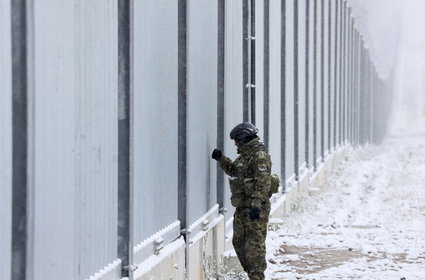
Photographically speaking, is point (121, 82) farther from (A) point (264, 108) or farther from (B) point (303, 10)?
(B) point (303, 10)

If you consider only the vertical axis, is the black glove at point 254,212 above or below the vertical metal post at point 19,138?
below

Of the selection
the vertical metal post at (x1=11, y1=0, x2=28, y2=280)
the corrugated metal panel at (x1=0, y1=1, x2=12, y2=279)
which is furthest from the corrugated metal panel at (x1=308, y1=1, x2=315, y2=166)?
the corrugated metal panel at (x1=0, y1=1, x2=12, y2=279)

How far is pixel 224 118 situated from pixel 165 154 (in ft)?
9.20

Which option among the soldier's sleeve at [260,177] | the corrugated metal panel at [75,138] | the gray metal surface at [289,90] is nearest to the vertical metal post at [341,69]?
the gray metal surface at [289,90]

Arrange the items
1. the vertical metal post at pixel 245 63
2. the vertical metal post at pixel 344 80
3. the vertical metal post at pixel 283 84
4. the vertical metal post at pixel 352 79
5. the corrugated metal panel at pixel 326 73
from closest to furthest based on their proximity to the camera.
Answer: the vertical metal post at pixel 245 63 → the vertical metal post at pixel 283 84 → the corrugated metal panel at pixel 326 73 → the vertical metal post at pixel 344 80 → the vertical metal post at pixel 352 79

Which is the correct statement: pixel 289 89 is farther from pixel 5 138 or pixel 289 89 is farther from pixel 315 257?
A: pixel 5 138

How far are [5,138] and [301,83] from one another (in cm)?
1556

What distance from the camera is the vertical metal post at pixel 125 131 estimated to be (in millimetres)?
6328

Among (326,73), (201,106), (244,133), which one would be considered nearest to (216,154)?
(201,106)

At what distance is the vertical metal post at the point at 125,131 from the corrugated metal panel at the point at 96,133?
0.38 ft

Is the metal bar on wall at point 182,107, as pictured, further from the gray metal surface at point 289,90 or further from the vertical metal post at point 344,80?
the vertical metal post at point 344,80

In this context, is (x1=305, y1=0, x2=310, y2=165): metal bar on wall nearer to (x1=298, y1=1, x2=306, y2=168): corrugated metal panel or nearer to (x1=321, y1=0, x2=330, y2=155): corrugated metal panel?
(x1=298, y1=1, x2=306, y2=168): corrugated metal panel

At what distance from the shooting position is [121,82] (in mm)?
6363

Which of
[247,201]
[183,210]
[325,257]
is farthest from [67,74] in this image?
[325,257]
